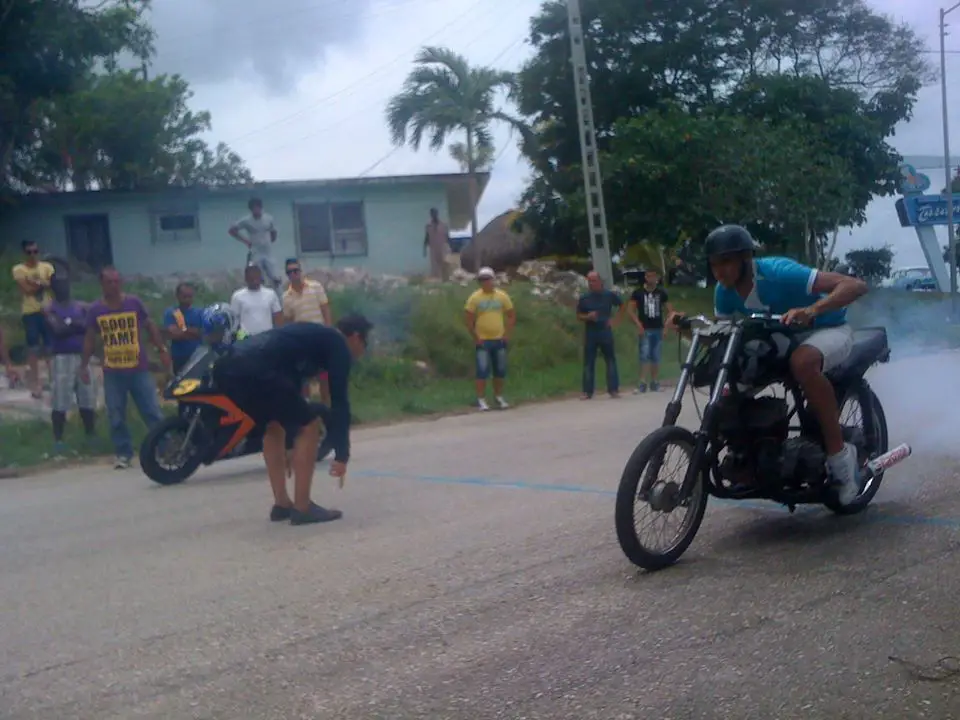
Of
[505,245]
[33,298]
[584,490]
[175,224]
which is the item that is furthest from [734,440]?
[505,245]

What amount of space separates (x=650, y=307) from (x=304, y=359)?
10144mm

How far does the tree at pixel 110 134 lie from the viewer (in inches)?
1308

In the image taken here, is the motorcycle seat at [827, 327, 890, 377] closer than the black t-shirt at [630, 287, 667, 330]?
Yes

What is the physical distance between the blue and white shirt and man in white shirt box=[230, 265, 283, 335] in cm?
685

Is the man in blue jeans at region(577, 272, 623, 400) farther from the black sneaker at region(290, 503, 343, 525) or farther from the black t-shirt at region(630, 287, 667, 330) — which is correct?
the black sneaker at region(290, 503, 343, 525)

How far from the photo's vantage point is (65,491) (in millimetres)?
10016

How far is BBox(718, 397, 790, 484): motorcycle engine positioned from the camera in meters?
6.07

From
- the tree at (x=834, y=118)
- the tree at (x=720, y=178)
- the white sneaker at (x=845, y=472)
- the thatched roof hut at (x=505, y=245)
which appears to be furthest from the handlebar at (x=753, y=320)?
the thatched roof hut at (x=505, y=245)

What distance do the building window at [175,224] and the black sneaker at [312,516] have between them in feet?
72.2

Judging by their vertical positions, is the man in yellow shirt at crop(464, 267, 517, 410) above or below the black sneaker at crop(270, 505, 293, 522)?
above

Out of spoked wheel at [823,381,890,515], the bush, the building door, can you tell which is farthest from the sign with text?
spoked wheel at [823,381,890,515]

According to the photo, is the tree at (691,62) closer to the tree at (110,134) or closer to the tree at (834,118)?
the tree at (834,118)

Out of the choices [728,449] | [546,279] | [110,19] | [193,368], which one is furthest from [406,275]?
[728,449]

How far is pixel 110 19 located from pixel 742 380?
2295 centimetres
